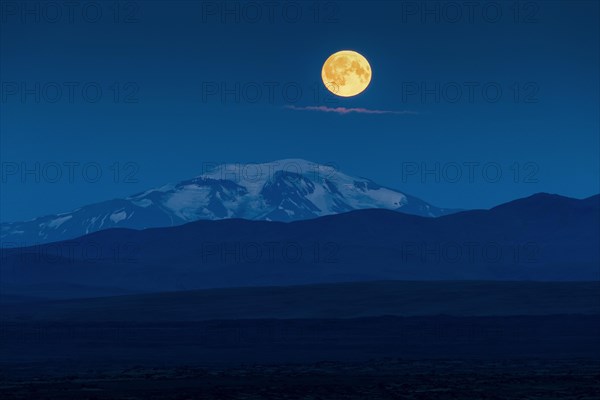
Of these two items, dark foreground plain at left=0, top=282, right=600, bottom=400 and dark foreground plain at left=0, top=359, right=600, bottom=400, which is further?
dark foreground plain at left=0, top=282, right=600, bottom=400

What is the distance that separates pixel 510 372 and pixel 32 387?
1874 centimetres

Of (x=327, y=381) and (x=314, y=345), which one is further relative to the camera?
(x=314, y=345)

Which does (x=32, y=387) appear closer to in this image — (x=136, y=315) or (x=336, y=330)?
(x=336, y=330)

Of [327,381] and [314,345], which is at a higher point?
[314,345]

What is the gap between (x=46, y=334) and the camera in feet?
205

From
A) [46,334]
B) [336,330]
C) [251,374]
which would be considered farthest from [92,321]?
[251,374]

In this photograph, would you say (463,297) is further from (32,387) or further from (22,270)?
(22,270)

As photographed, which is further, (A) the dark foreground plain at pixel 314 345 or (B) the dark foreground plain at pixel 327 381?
(A) the dark foreground plain at pixel 314 345

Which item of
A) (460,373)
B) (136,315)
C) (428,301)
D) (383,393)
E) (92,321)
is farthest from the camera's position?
(428,301)

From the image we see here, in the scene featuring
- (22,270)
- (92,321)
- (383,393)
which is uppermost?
(22,270)

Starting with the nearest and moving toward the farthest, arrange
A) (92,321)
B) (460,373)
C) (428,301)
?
(460,373), (92,321), (428,301)

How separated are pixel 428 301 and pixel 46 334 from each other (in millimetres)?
38072

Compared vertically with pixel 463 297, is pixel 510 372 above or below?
below

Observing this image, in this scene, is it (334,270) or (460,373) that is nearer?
(460,373)
